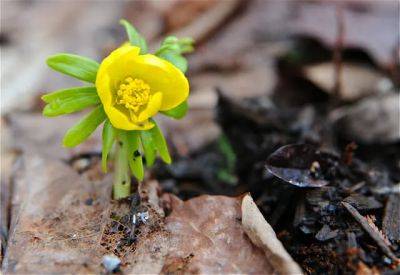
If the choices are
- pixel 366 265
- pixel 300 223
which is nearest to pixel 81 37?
pixel 300 223

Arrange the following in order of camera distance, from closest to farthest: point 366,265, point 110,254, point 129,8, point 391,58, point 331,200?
point 366,265 → point 110,254 → point 331,200 → point 391,58 → point 129,8

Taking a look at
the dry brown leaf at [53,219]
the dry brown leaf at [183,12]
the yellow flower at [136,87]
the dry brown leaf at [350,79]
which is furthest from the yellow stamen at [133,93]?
the dry brown leaf at [183,12]

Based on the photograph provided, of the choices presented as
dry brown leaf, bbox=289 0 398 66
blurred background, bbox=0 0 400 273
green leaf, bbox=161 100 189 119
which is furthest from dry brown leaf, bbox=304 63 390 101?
green leaf, bbox=161 100 189 119

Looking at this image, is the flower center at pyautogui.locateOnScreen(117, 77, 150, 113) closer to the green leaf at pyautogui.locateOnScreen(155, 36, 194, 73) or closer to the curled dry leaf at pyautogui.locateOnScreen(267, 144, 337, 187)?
the green leaf at pyautogui.locateOnScreen(155, 36, 194, 73)

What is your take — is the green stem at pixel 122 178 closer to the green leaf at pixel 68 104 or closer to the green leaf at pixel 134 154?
the green leaf at pixel 134 154

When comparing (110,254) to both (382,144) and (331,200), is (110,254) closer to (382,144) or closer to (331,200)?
(331,200)

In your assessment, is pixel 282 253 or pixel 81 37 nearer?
pixel 282 253

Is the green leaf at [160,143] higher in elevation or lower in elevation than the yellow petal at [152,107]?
lower
